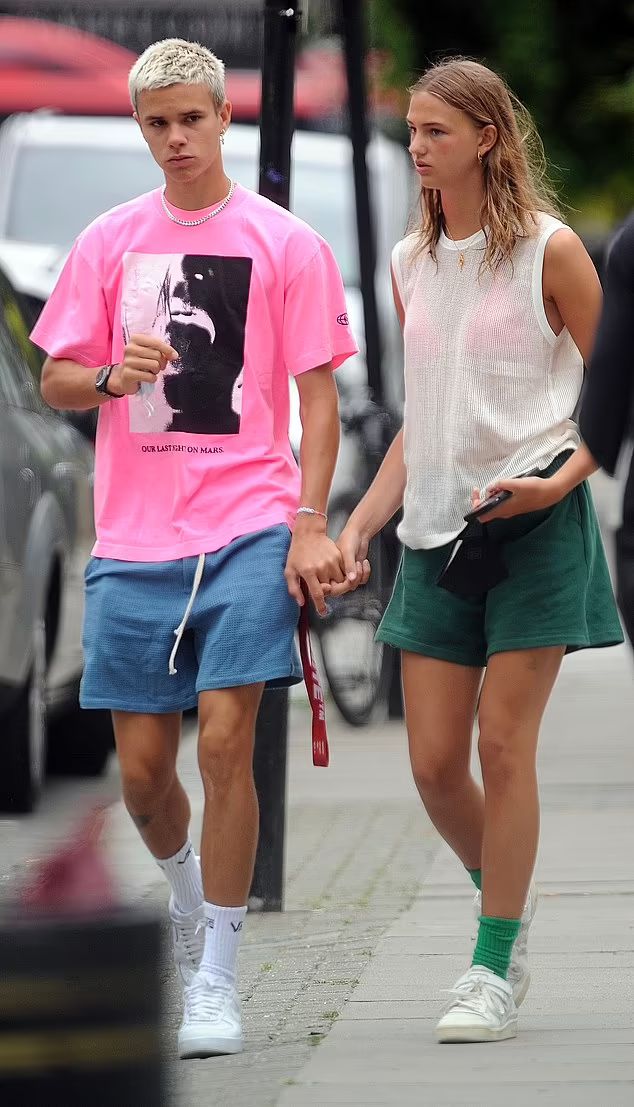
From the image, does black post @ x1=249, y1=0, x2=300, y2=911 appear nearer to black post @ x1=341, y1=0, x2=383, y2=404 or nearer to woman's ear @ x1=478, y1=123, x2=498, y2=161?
woman's ear @ x1=478, y1=123, x2=498, y2=161

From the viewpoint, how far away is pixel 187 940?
4672 mm

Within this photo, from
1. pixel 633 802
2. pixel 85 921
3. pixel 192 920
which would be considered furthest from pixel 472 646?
pixel 633 802

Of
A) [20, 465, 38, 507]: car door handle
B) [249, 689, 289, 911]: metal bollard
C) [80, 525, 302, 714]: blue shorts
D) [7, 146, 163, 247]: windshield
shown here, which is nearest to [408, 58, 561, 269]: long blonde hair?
[80, 525, 302, 714]: blue shorts

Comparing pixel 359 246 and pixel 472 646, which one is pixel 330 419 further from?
pixel 359 246

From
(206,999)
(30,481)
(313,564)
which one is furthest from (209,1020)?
(30,481)

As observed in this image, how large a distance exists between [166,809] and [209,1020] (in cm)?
49

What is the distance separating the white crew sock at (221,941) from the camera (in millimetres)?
4340

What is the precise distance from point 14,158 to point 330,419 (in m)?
11.5

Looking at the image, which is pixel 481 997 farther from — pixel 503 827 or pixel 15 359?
pixel 15 359

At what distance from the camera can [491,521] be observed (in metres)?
4.23

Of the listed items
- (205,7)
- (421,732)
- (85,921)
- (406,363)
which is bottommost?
(421,732)

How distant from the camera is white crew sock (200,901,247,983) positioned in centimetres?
434

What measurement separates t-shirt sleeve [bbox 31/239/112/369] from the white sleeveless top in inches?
25.4

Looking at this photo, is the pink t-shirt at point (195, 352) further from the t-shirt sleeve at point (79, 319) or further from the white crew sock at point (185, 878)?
the white crew sock at point (185, 878)
